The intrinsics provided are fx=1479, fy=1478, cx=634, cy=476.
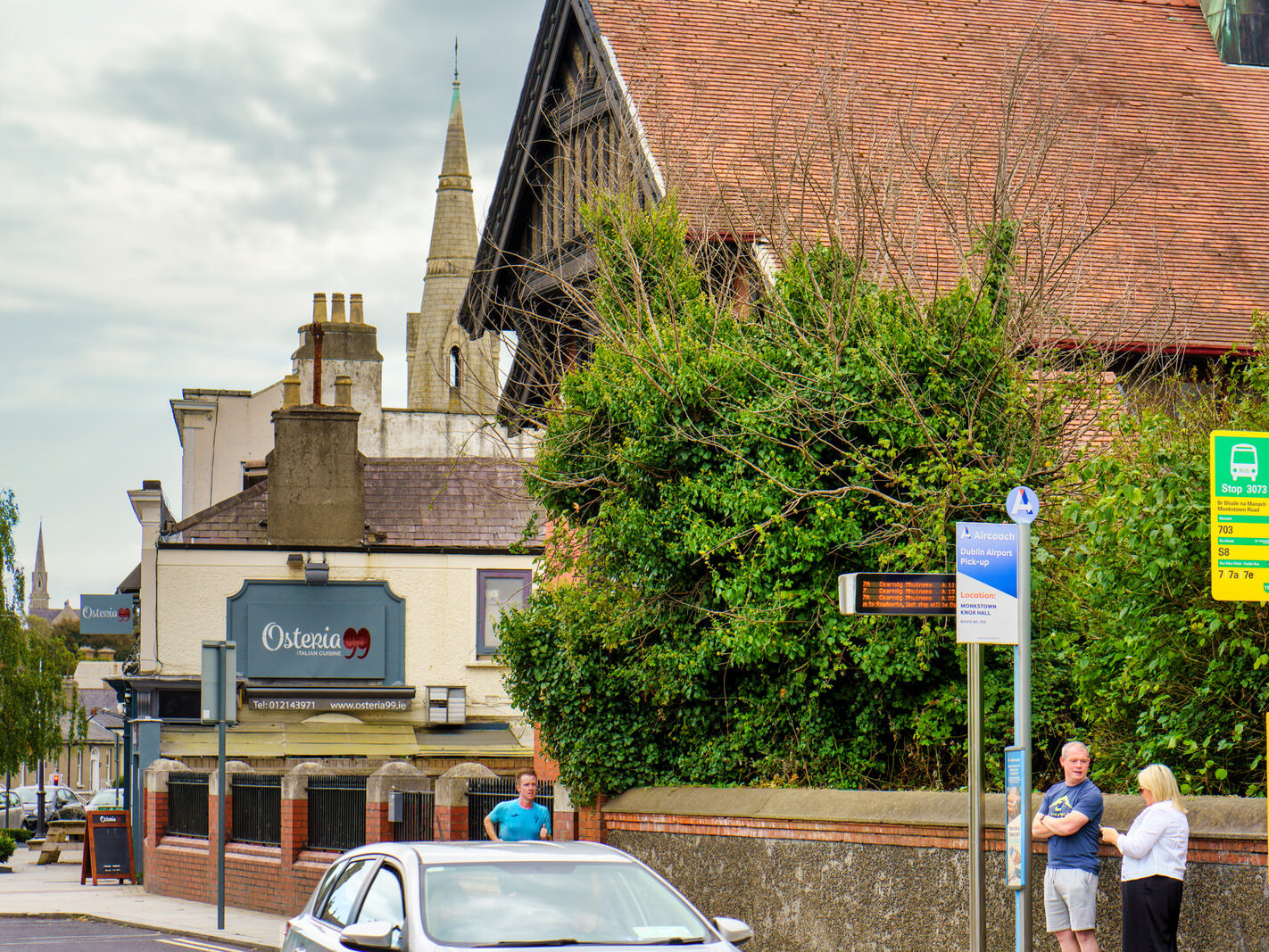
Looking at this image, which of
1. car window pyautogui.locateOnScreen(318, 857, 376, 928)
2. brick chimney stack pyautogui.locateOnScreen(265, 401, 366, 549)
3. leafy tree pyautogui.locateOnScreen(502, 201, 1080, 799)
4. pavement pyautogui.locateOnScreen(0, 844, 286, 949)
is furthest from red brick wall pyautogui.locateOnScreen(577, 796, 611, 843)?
brick chimney stack pyautogui.locateOnScreen(265, 401, 366, 549)

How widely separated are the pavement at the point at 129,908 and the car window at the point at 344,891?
25.8 ft

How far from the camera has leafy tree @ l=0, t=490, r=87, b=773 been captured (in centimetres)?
4938

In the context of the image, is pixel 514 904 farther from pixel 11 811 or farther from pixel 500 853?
pixel 11 811

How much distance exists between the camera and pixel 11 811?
46.6 m

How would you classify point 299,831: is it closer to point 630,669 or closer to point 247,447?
point 630,669

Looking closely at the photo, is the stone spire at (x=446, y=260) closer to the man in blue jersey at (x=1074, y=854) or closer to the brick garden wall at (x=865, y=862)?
the brick garden wall at (x=865, y=862)

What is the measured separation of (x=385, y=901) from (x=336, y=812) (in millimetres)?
11205

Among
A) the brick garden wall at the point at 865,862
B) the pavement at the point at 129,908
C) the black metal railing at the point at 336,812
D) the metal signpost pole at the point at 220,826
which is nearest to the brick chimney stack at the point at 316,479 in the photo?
the pavement at the point at 129,908

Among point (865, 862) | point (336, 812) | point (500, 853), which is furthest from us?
point (336, 812)

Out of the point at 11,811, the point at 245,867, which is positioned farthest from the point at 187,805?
the point at 11,811

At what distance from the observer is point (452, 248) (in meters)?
80.1

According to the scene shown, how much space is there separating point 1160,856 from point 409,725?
24.4 metres

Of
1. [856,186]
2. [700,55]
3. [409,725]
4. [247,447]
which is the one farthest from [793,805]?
[247,447]

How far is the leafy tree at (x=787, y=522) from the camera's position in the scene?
501 inches
